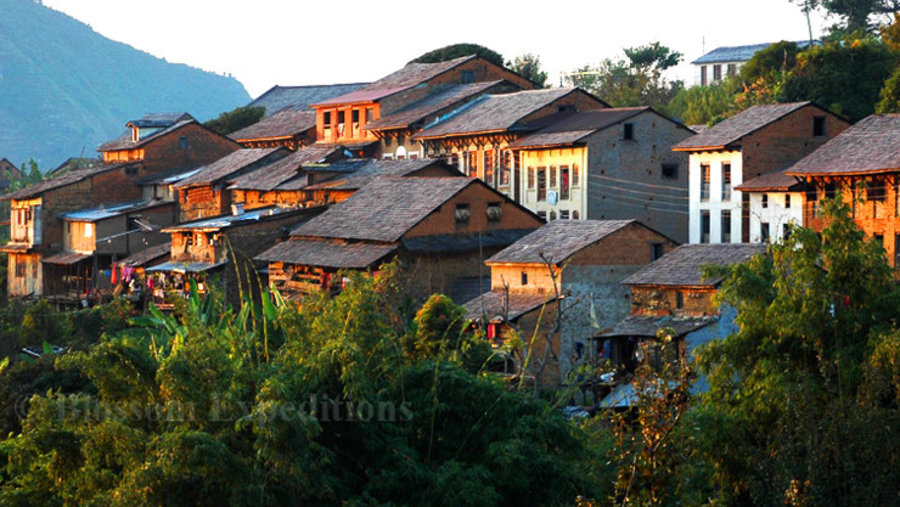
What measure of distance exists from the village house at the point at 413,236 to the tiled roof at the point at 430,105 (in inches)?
467

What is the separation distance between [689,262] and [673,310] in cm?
150

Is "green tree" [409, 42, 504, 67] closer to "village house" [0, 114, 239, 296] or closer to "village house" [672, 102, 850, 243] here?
"village house" [0, 114, 239, 296]

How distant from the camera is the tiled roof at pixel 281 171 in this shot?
60.1 metres

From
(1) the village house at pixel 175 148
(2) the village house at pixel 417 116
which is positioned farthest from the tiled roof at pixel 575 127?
(1) the village house at pixel 175 148

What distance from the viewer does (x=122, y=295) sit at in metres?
58.6

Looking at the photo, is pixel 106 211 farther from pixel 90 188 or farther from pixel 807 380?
pixel 807 380

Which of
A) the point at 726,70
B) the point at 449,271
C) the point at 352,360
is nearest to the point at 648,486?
the point at 352,360

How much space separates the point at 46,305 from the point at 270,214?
9044 mm

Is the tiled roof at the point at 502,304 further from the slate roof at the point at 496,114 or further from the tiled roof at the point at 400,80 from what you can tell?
the tiled roof at the point at 400,80

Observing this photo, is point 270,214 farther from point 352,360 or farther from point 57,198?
point 352,360

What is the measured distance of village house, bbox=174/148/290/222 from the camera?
209 ft

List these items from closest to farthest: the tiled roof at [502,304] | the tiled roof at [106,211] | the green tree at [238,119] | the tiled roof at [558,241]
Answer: the tiled roof at [502,304] → the tiled roof at [558,241] → the tiled roof at [106,211] → the green tree at [238,119]

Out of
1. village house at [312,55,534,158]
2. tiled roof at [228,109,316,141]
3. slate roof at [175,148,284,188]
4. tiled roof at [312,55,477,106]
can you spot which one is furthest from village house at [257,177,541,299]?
tiled roof at [228,109,316,141]

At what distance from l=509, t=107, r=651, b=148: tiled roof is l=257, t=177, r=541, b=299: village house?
434 cm
